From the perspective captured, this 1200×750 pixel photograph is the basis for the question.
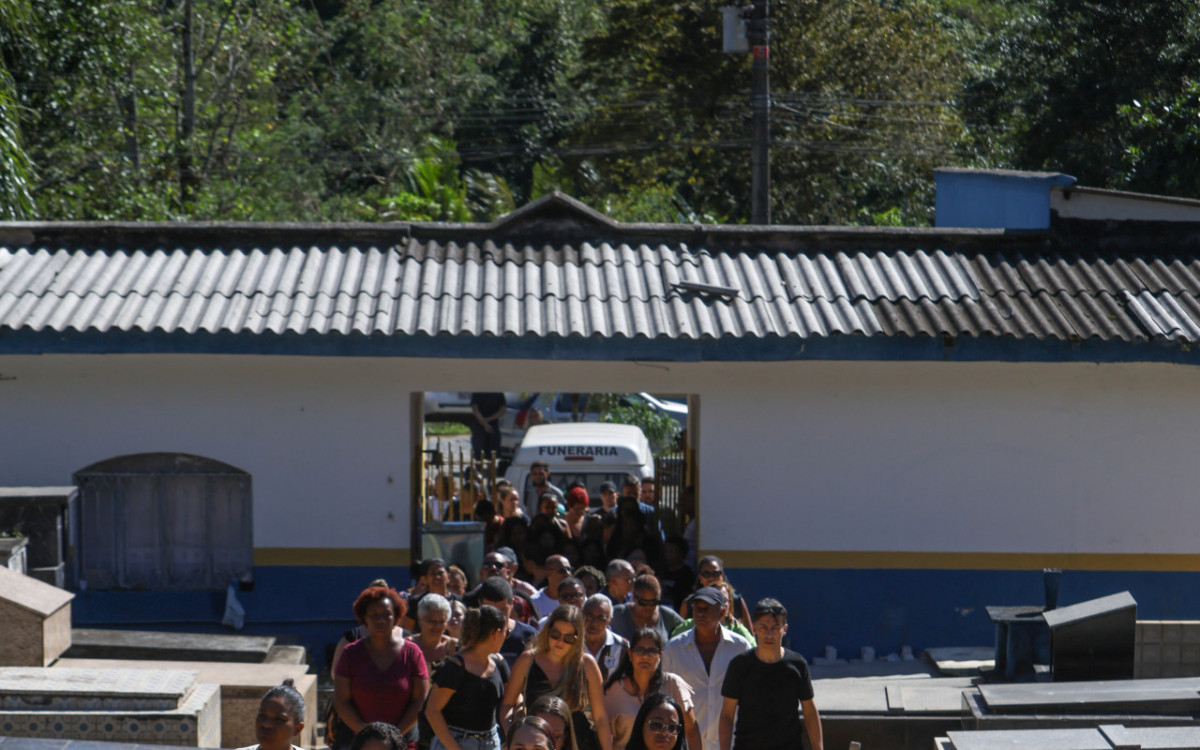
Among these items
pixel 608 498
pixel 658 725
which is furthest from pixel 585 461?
pixel 658 725

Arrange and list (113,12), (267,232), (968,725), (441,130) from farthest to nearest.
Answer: (441,130)
(113,12)
(267,232)
(968,725)

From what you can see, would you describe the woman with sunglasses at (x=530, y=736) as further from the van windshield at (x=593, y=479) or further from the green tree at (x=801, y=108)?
the green tree at (x=801, y=108)

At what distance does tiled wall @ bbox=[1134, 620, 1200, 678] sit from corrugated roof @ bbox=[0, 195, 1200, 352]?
2363 millimetres

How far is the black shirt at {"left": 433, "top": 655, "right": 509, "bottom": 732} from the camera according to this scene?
6.14m

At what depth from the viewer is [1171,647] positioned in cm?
861

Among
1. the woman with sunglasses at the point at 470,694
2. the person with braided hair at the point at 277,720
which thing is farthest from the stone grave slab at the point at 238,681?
the person with braided hair at the point at 277,720

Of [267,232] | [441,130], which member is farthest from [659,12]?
[267,232]

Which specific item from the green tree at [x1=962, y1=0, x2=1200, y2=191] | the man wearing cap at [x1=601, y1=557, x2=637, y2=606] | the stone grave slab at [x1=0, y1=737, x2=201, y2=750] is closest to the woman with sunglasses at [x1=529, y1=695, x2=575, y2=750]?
the stone grave slab at [x1=0, y1=737, x2=201, y2=750]

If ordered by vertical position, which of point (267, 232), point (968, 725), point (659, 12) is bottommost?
point (968, 725)

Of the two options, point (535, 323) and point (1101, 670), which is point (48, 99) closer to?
point (535, 323)

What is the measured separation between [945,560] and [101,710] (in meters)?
6.65

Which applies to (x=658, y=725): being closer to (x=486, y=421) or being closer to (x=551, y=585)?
(x=551, y=585)

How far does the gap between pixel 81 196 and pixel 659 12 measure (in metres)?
13.2

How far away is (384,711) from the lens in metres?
6.55
